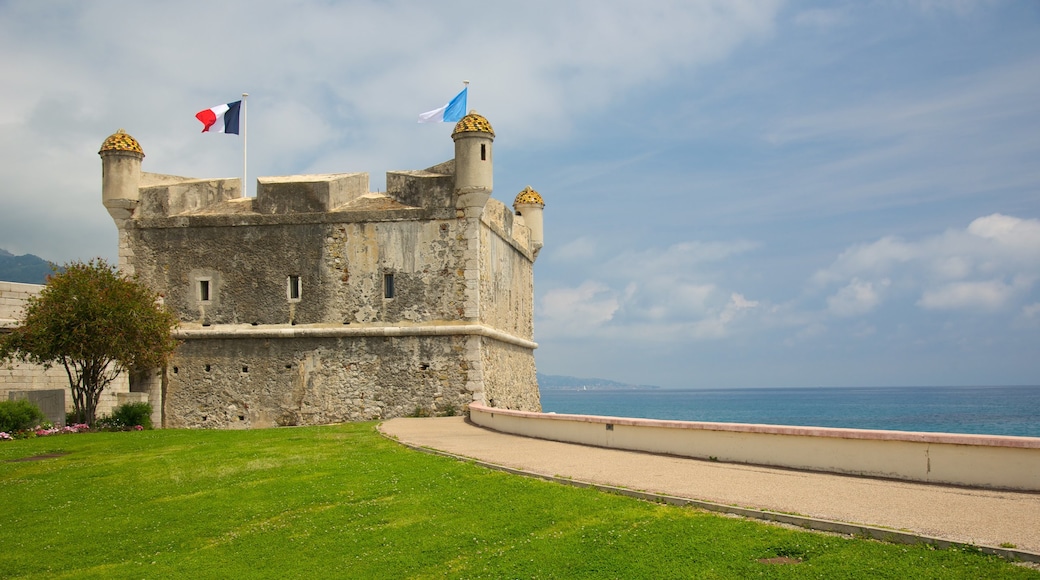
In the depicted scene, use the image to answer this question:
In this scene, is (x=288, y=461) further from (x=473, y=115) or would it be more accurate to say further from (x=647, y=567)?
(x=473, y=115)

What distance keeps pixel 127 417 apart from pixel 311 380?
4198 mm

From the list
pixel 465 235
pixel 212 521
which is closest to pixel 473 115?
pixel 465 235

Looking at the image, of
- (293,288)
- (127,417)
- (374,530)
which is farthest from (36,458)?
(374,530)

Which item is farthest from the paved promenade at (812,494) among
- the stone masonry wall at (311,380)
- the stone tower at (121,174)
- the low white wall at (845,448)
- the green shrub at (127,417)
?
the stone tower at (121,174)

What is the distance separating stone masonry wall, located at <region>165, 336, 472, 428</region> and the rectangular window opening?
1070 millimetres

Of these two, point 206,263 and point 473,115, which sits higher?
point 473,115

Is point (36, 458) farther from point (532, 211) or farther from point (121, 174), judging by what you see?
point (532, 211)

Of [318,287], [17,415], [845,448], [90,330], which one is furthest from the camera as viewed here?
[318,287]

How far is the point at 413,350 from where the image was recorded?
22.7 m

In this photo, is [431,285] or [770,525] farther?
[431,285]

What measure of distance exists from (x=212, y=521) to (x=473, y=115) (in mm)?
13668

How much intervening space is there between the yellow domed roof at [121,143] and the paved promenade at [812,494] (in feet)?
46.7

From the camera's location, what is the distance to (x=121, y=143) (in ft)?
77.9

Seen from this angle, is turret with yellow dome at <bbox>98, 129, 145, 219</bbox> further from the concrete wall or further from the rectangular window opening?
the rectangular window opening
